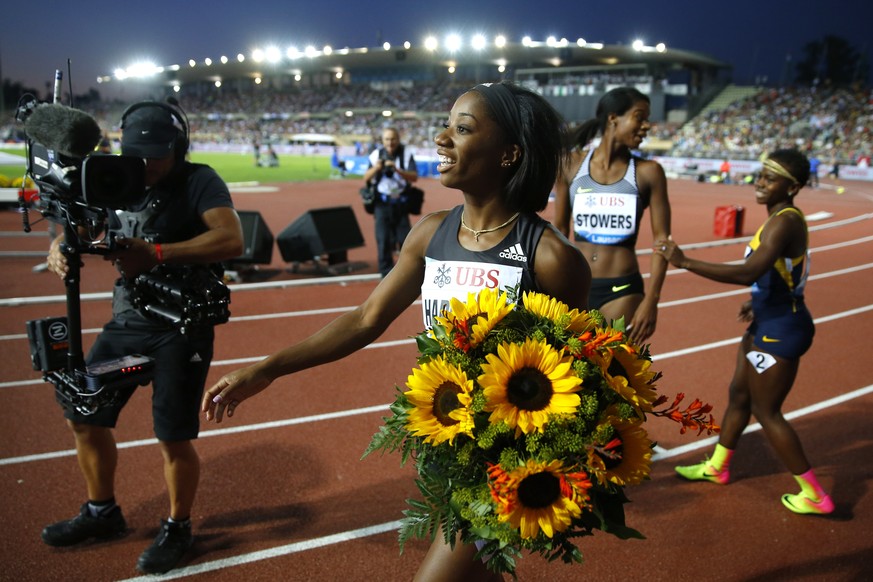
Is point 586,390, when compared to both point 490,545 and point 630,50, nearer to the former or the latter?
point 490,545

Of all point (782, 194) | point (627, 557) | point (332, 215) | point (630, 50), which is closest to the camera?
point (627, 557)

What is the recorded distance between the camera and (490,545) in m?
1.73

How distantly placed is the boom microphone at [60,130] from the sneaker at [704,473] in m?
3.83

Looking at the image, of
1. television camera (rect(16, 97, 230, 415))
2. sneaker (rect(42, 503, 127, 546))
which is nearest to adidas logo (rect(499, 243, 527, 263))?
television camera (rect(16, 97, 230, 415))

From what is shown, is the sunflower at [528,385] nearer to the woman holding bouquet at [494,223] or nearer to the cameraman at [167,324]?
the woman holding bouquet at [494,223]

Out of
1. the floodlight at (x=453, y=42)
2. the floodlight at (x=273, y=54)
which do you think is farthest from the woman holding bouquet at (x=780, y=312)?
the floodlight at (x=273, y=54)

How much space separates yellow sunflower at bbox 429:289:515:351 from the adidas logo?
1.52 feet

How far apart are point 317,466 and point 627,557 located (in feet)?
6.61

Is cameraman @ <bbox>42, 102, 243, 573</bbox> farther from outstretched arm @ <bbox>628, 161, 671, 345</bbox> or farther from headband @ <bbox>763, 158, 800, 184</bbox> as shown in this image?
headband @ <bbox>763, 158, 800, 184</bbox>

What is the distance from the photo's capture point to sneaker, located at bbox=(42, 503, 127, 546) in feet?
10.9

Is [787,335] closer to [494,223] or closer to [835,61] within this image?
[494,223]

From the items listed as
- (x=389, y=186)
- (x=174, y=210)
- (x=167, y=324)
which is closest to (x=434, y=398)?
(x=167, y=324)

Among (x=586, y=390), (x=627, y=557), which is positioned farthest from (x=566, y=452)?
(x=627, y=557)

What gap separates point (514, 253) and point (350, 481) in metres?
2.46
